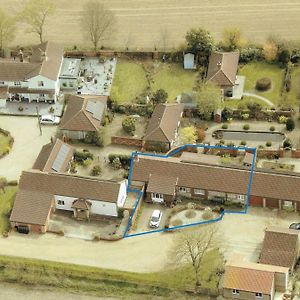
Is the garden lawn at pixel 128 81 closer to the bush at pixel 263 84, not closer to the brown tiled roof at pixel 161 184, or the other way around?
the bush at pixel 263 84

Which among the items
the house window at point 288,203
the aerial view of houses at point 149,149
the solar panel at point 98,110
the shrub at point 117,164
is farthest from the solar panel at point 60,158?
the house window at point 288,203

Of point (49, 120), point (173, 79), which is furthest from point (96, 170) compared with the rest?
point (173, 79)

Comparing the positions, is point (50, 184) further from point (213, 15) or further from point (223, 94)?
point (213, 15)

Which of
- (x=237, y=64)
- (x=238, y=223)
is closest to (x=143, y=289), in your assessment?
(x=238, y=223)

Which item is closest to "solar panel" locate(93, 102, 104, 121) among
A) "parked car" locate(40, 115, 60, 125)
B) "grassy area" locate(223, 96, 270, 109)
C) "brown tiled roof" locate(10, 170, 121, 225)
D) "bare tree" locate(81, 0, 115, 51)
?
"parked car" locate(40, 115, 60, 125)

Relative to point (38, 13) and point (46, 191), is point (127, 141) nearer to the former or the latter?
point (46, 191)
